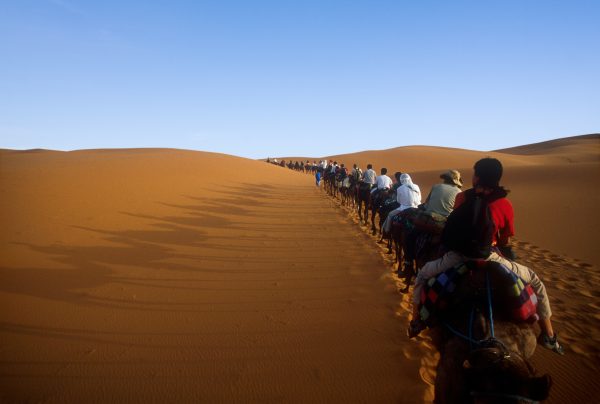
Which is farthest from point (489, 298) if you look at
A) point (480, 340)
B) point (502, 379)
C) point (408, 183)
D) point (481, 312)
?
point (408, 183)

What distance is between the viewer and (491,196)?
Answer: 343 centimetres

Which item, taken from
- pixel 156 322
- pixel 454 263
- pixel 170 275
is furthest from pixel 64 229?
pixel 454 263

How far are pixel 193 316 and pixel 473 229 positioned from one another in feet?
14.7

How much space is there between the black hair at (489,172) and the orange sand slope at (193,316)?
229cm

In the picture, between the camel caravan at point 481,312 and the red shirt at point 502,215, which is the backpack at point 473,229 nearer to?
the camel caravan at point 481,312

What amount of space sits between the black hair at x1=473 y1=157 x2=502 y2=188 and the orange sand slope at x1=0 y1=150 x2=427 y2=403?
2.29m

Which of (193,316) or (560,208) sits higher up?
(193,316)

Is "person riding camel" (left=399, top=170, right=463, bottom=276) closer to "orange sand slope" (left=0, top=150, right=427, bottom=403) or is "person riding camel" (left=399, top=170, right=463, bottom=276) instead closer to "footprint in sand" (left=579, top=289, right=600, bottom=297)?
"orange sand slope" (left=0, top=150, right=427, bottom=403)

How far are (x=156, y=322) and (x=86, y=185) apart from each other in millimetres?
16642

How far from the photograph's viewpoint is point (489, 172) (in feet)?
11.0

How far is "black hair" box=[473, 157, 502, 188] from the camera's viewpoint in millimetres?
3342

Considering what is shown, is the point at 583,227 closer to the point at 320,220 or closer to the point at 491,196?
the point at 320,220

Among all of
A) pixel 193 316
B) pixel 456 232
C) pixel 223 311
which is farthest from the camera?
pixel 223 311

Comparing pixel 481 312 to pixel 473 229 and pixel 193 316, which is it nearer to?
pixel 473 229
